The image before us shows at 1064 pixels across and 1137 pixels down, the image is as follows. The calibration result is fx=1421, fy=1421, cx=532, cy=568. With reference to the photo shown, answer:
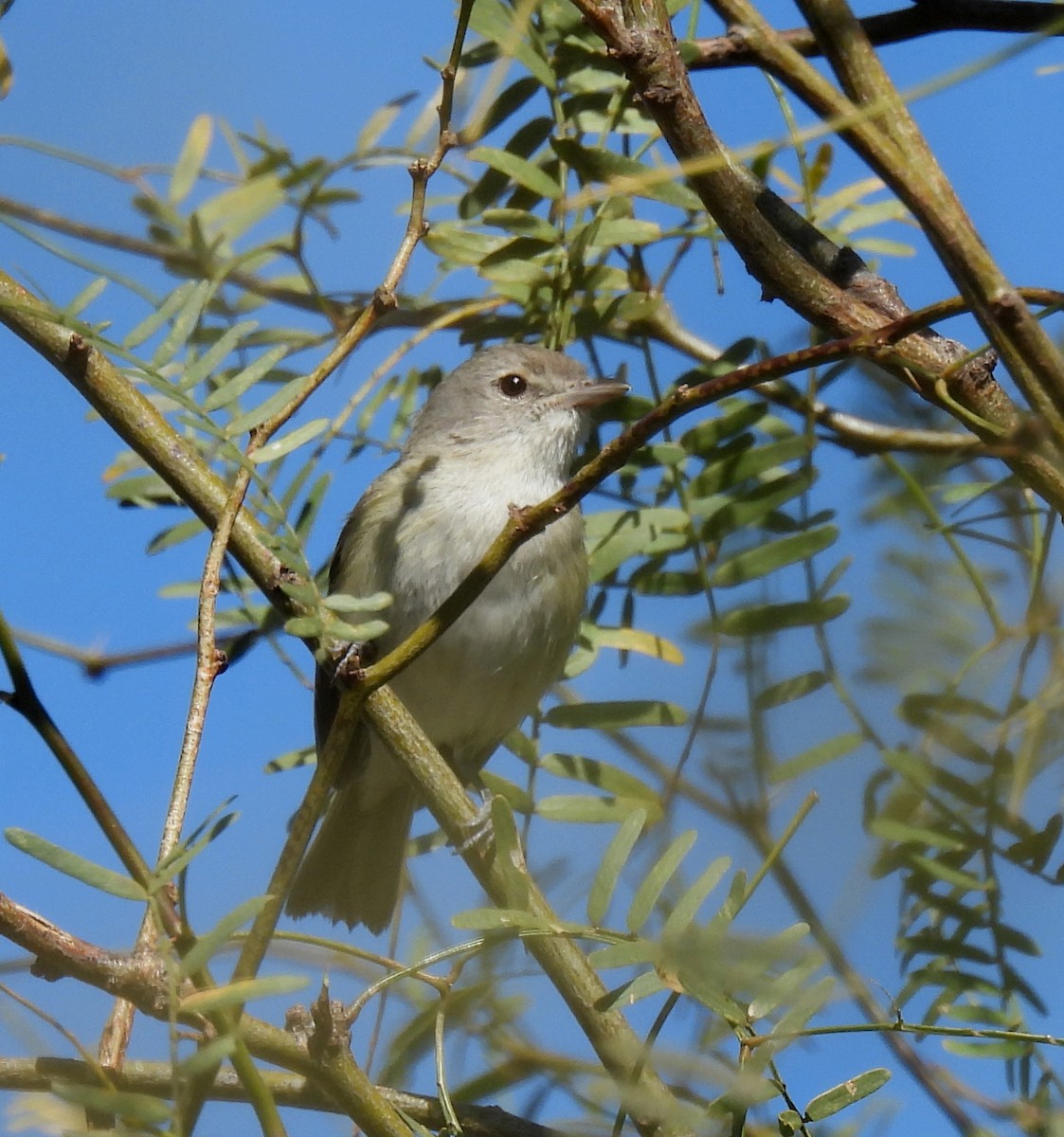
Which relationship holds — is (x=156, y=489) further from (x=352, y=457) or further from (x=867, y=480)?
(x=867, y=480)

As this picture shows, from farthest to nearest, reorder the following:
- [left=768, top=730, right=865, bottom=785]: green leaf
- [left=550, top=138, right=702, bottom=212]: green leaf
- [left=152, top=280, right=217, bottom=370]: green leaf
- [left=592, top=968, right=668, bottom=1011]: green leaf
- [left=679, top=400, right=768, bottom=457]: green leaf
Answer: [left=679, top=400, right=768, bottom=457]: green leaf, [left=550, top=138, right=702, bottom=212]: green leaf, [left=152, top=280, right=217, bottom=370]: green leaf, [left=592, top=968, right=668, bottom=1011]: green leaf, [left=768, top=730, right=865, bottom=785]: green leaf

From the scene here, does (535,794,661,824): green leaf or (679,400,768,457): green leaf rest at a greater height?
(679,400,768,457): green leaf

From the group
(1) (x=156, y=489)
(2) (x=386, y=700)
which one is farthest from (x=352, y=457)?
(2) (x=386, y=700)

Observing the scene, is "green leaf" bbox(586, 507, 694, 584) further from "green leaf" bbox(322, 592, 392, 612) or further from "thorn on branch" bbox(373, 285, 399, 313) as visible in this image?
"green leaf" bbox(322, 592, 392, 612)

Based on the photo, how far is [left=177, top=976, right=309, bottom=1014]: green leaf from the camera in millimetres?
1012

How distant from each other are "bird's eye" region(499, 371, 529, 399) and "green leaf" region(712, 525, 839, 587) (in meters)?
2.83

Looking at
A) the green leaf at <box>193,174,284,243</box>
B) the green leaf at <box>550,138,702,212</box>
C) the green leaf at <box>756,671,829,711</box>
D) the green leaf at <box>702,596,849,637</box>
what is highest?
the green leaf at <box>193,174,284,243</box>

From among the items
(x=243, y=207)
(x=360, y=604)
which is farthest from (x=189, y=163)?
(x=360, y=604)

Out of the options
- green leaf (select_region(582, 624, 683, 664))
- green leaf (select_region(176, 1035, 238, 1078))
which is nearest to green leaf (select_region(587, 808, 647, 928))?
green leaf (select_region(176, 1035, 238, 1078))

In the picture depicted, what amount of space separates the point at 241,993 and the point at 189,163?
2.12 metres

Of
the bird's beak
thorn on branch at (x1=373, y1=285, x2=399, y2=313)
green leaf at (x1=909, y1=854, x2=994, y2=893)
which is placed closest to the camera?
green leaf at (x1=909, y1=854, x2=994, y2=893)

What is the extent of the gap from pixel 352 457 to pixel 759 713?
2.42 meters

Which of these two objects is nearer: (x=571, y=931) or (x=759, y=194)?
(x=571, y=931)

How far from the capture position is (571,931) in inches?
48.4
